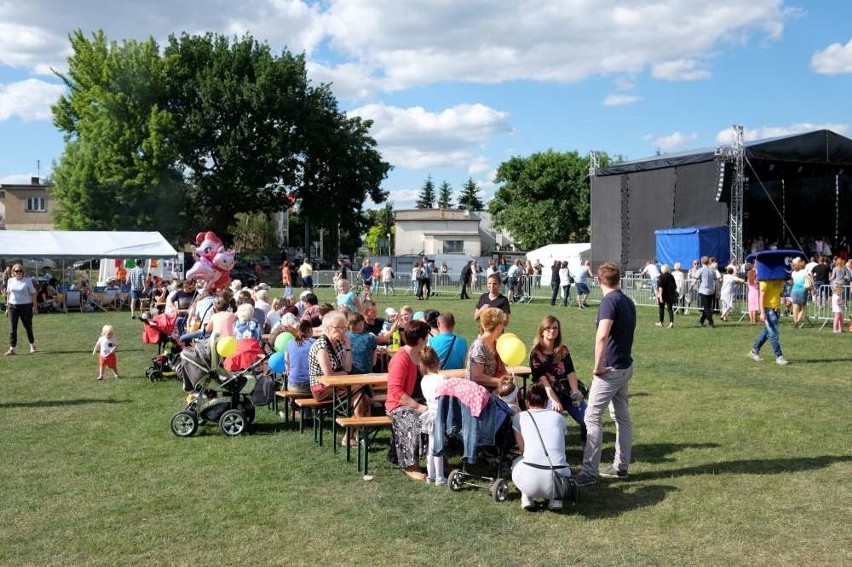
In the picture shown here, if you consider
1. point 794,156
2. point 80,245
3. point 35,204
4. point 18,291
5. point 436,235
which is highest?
point 35,204

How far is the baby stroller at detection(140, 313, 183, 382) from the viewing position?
38.3ft

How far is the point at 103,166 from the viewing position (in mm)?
42875

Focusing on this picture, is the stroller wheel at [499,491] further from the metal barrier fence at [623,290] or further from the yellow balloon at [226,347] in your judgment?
the metal barrier fence at [623,290]

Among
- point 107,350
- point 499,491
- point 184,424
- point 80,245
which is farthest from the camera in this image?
point 80,245

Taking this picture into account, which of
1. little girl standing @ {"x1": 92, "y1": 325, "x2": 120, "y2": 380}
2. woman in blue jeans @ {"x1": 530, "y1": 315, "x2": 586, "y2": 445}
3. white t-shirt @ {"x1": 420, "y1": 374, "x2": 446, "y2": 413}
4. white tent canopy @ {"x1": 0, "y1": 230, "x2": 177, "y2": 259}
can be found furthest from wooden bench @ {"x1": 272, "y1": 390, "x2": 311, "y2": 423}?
white tent canopy @ {"x1": 0, "y1": 230, "x2": 177, "y2": 259}

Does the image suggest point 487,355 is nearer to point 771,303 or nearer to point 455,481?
point 455,481

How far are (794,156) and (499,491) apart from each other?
24.4 m

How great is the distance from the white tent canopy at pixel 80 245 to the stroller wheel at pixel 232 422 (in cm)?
2059

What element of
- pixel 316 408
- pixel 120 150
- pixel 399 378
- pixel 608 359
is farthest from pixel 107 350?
pixel 120 150

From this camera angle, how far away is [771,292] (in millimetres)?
12281

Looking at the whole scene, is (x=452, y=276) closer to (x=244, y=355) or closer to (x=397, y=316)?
(x=397, y=316)

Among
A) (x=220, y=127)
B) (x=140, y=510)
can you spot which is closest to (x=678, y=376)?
(x=140, y=510)

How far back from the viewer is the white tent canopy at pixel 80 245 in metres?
26.0

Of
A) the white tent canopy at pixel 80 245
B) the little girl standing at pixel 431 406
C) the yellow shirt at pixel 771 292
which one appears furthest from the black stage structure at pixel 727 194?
the little girl standing at pixel 431 406
